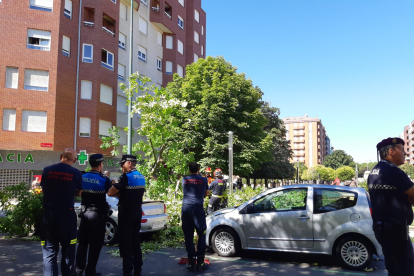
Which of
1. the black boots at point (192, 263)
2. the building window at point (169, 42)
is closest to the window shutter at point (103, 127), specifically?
the building window at point (169, 42)

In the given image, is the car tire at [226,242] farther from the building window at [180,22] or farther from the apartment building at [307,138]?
the apartment building at [307,138]

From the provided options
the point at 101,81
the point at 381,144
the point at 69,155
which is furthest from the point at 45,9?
the point at 381,144

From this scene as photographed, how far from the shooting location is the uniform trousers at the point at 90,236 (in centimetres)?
534

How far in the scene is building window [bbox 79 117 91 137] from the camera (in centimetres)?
2528

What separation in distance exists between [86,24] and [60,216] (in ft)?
79.9

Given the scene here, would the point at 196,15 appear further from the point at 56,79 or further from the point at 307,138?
the point at 307,138

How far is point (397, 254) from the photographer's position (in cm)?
356

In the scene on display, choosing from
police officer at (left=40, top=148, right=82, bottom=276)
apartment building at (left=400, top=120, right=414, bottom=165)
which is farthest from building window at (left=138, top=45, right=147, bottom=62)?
apartment building at (left=400, top=120, right=414, bottom=165)

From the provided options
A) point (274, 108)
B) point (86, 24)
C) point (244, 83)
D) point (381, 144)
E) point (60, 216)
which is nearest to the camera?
point (381, 144)

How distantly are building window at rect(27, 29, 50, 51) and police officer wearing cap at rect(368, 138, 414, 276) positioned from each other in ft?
80.3

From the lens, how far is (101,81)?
2652 centimetres

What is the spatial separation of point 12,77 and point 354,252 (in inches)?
920

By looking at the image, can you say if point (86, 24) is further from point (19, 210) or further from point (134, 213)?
point (134, 213)

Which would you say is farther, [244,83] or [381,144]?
[244,83]
